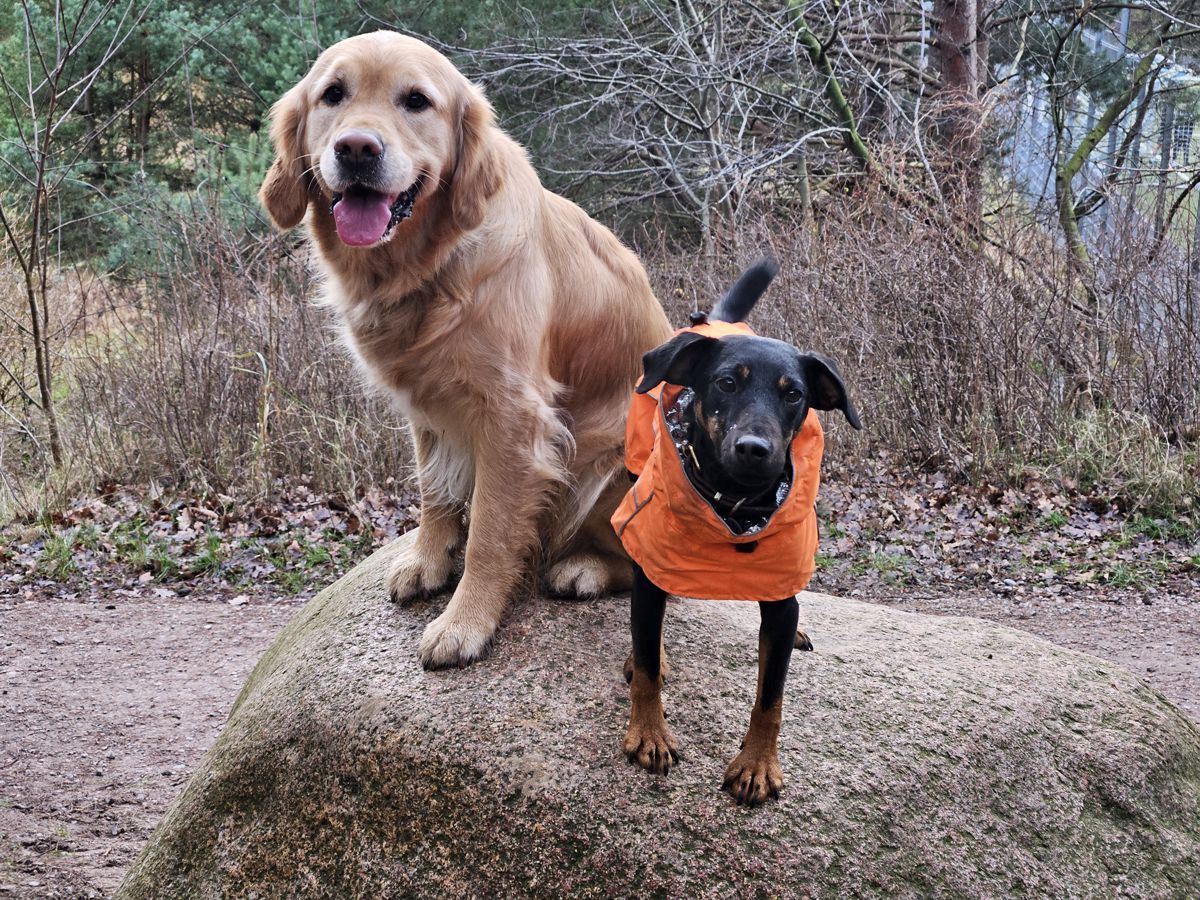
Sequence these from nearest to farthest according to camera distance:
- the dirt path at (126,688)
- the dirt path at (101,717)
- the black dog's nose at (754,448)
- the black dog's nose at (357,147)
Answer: the black dog's nose at (754,448) < the black dog's nose at (357,147) < the dirt path at (101,717) < the dirt path at (126,688)

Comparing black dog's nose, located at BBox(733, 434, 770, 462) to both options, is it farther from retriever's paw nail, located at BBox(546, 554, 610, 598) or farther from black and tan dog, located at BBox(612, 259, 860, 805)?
retriever's paw nail, located at BBox(546, 554, 610, 598)

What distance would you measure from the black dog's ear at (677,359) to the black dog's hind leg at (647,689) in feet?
1.62

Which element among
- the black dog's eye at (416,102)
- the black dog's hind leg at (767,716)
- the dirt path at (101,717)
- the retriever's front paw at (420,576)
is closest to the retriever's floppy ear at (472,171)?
the black dog's eye at (416,102)

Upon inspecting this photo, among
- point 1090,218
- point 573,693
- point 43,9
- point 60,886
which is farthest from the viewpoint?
point 43,9

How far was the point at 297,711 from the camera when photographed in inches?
134

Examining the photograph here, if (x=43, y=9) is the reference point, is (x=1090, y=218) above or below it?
below

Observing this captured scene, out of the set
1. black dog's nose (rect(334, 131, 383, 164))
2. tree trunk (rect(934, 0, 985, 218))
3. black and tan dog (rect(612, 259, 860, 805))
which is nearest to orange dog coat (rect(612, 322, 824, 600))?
black and tan dog (rect(612, 259, 860, 805))

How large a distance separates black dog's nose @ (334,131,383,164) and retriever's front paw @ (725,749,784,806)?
1963 mm

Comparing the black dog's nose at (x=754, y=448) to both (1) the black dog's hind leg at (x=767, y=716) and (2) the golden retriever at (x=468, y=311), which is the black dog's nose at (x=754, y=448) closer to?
(1) the black dog's hind leg at (x=767, y=716)

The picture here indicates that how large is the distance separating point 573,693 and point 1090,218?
9.18 m

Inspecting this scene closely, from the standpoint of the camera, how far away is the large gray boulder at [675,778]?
2.84 metres

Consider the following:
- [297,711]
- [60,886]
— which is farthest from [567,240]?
[60,886]

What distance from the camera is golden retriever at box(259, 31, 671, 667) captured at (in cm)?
319

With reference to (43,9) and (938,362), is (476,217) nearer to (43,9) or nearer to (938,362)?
(938,362)
